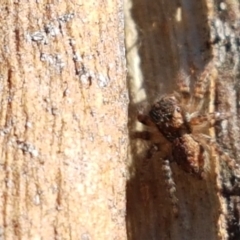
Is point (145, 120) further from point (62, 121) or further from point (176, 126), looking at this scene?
point (62, 121)

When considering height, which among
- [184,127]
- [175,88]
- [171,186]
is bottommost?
[171,186]

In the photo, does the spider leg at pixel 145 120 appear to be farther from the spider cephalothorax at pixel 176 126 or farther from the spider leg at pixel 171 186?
the spider leg at pixel 171 186

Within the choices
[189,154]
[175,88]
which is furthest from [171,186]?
[175,88]

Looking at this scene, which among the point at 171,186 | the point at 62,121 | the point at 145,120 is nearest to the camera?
the point at 62,121

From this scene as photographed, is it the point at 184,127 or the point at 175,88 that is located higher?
the point at 175,88

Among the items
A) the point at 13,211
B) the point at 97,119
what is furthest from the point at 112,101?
the point at 13,211

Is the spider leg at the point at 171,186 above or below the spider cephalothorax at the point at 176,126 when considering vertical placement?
below

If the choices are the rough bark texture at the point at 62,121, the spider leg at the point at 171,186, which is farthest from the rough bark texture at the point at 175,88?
the rough bark texture at the point at 62,121
